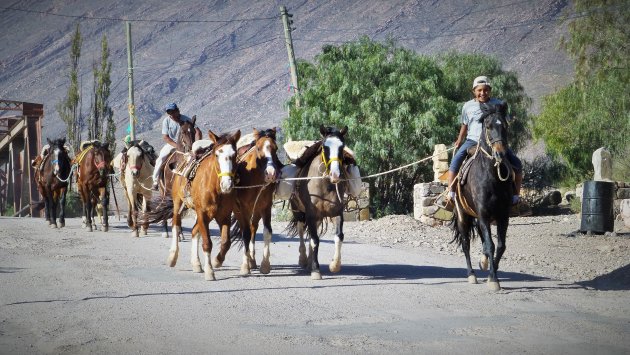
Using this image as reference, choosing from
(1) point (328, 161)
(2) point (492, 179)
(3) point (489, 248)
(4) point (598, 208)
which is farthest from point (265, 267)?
(4) point (598, 208)

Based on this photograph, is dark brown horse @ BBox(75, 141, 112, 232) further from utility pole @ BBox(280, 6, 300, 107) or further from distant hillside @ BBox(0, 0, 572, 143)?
distant hillside @ BBox(0, 0, 572, 143)

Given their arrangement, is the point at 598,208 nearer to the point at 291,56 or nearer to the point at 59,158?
the point at 291,56

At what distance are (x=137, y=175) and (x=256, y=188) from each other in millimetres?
8185

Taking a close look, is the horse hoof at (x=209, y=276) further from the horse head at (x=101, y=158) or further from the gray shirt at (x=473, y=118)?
the horse head at (x=101, y=158)

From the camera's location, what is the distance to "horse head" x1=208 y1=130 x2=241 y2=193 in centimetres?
1242

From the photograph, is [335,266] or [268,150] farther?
[268,150]

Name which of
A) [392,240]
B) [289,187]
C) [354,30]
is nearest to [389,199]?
[392,240]

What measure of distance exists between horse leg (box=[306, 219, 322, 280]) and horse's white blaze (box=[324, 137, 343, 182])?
0.84 m

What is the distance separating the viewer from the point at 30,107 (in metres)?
39.8

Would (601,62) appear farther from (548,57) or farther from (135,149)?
(548,57)

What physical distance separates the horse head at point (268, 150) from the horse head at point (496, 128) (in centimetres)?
341

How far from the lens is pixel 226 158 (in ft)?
41.3

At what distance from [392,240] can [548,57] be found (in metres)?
110

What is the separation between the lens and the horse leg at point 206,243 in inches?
488
